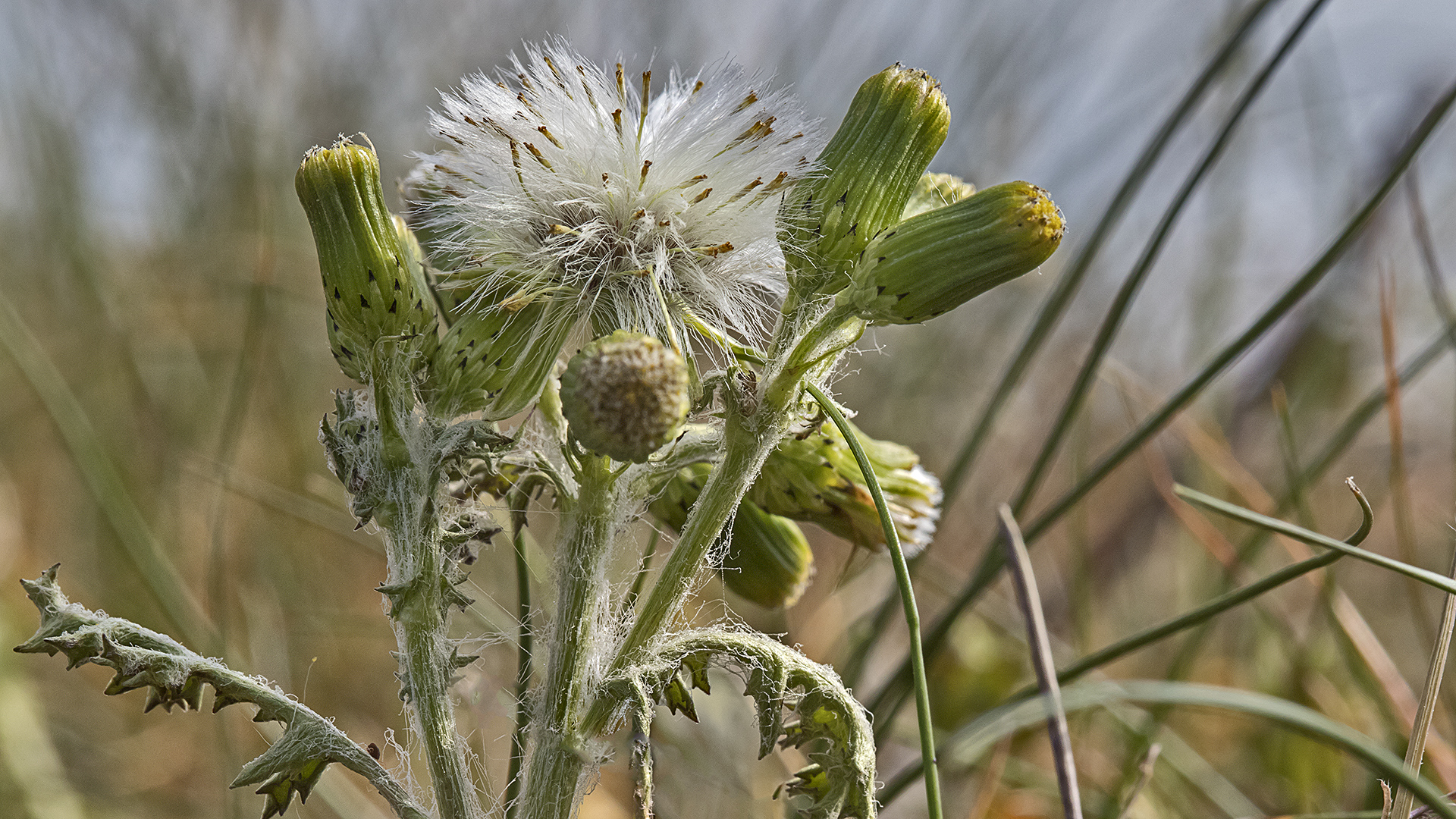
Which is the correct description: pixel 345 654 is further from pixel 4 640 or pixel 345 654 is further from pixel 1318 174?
pixel 1318 174

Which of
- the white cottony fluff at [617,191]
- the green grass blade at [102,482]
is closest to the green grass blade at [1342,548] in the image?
the white cottony fluff at [617,191]

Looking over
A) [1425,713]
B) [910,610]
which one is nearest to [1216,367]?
[1425,713]

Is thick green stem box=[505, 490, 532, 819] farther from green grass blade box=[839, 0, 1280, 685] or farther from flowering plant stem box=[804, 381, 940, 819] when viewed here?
green grass blade box=[839, 0, 1280, 685]

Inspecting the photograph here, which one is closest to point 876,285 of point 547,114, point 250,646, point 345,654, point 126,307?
point 547,114

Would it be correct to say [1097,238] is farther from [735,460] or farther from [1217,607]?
[735,460]

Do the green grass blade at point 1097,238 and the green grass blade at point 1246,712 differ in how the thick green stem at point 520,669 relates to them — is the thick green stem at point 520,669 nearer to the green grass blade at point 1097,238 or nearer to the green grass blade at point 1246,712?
the green grass blade at point 1246,712

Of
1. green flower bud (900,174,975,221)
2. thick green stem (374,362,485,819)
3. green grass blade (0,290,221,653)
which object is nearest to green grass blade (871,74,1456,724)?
green flower bud (900,174,975,221)

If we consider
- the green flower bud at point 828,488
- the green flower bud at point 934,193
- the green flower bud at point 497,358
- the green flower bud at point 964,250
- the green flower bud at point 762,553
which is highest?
the green flower bud at point 934,193
